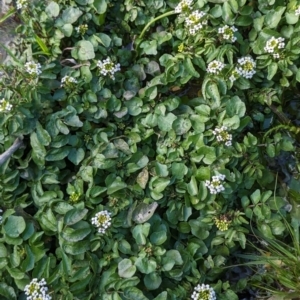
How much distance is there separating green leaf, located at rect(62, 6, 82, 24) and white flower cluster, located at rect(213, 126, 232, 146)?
861 millimetres

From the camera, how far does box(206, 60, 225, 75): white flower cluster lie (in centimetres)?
223

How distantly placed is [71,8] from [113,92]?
451 mm

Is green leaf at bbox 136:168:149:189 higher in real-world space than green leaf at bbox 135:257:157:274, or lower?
higher

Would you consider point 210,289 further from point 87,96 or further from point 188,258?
point 87,96

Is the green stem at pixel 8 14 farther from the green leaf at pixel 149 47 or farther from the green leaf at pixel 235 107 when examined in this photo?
the green leaf at pixel 235 107

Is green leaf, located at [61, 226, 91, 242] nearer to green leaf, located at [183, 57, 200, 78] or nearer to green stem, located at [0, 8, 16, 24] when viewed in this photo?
green leaf, located at [183, 57, 200, 78]

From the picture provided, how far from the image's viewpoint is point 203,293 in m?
2.04

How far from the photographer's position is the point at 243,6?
235 cm

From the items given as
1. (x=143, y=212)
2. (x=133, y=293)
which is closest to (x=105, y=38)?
(x=143, y=212)

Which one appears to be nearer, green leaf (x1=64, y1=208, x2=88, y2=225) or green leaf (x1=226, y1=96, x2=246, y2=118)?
green leaf (x1=64, y1=208, x2=88, y2=225)

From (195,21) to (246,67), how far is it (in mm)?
319

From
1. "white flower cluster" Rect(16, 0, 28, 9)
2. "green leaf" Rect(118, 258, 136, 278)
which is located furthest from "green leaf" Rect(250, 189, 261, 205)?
"white flower cluster" Rect(16, 0, 28, 9)

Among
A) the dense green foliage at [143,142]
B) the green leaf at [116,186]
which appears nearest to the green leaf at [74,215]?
the dense green foliage at [143,142]

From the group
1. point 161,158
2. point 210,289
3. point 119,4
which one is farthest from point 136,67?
point 210,289
